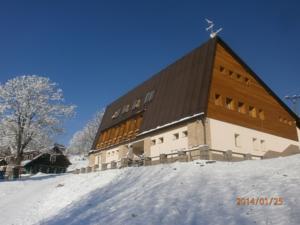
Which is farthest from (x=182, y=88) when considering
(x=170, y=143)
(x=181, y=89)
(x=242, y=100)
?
(x=242, y=100)

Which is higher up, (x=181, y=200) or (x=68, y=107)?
(x=68, y=107)

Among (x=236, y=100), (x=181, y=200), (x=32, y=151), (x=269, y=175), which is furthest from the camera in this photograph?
(x=32, y=151)

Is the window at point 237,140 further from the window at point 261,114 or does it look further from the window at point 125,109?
the window at point 125,109

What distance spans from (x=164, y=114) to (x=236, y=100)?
22.1ft

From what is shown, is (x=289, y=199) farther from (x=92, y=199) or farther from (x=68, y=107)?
(x=68, y=107)

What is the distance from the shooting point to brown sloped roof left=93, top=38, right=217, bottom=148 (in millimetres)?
27297

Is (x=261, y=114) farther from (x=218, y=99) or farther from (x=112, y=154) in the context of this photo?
(x=112, y=154)

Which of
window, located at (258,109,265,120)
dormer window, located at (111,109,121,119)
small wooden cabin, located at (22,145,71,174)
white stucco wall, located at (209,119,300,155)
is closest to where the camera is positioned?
white stucco wall, located at (209,119,300,155)

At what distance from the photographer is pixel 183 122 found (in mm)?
27234

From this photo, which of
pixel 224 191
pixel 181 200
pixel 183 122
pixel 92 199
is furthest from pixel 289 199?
pixel 183 122

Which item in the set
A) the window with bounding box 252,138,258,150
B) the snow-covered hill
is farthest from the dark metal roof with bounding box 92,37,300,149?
the snow-covered hill

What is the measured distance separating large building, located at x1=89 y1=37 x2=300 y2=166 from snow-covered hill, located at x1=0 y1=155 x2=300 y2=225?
17.5 ft

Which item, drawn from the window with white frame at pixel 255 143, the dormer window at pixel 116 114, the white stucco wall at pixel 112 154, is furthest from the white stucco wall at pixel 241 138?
the dormer window at pixel 116 114

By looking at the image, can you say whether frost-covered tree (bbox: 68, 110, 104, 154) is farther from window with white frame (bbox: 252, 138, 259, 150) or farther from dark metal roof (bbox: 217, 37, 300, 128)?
window with white frame (bbox: 252, 138, 259, 150)
